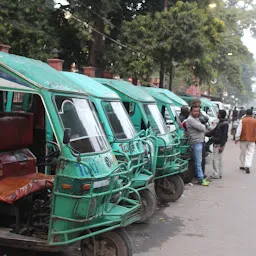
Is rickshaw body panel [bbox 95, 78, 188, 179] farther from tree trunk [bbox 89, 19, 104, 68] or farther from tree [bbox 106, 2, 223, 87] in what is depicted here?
tree trunk [bbox 89, 19, 104, 68]

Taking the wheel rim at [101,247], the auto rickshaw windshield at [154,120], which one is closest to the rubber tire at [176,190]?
the auto rickshaw windshield at [154,120]

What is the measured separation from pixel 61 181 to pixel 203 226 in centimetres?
338

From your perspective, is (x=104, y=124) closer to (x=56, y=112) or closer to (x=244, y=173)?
(x=56, y=112)

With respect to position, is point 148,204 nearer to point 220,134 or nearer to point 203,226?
point 203,226

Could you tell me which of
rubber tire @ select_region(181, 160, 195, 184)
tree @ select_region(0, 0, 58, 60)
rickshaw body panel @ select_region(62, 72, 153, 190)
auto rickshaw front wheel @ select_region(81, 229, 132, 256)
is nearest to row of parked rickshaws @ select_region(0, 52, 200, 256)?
auto rickshaw front wheel @ select_region(81, 229, 132, 256)

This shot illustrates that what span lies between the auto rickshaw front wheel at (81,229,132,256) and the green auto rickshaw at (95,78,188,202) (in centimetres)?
314

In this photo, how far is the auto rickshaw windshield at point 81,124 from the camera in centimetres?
418

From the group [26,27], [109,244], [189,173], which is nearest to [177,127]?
[189,173]

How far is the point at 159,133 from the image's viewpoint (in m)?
7.78

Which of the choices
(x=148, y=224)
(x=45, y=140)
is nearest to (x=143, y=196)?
(x=148, y=224)

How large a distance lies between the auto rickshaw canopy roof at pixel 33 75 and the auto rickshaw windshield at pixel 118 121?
5.71 ft

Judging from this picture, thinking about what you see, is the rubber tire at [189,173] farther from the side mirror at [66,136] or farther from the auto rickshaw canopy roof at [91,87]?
the side mirror at [66,136]

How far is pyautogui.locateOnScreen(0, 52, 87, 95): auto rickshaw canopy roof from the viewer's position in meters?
3.99

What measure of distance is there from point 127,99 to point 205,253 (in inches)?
136
